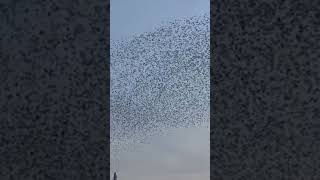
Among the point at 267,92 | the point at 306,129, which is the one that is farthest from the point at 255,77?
the point at 306,129

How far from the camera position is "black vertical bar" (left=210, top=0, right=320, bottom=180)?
4941 millimetres

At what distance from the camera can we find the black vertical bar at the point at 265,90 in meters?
4.94

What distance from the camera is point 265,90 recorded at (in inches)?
197
